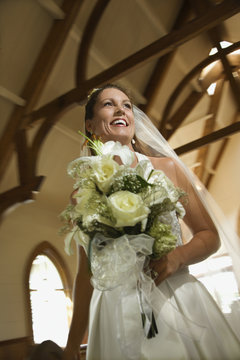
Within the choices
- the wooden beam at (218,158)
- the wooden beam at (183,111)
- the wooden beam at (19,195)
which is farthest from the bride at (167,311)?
the wooden beam at (218,158)

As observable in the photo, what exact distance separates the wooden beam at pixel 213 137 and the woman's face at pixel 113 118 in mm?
6501

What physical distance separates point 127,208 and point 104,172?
15 cm

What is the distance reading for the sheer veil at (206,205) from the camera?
1584mm

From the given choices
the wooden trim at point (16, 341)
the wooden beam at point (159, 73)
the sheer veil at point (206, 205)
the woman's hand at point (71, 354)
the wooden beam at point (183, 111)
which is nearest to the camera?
the woman's hand at point (71, 354)

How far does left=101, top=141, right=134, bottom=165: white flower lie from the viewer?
4.09 ft

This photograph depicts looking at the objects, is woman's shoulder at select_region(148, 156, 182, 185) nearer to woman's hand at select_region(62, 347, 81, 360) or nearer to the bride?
the bride

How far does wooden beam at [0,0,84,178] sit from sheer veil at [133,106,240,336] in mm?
4593

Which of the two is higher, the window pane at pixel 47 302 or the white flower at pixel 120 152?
the window pane at pixel 47 302

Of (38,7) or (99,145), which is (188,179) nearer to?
(99,145)

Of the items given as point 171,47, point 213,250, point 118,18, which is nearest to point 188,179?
point 213,250

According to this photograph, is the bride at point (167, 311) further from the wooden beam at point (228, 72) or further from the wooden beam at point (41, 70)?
the wooden beam at point (228, 72)

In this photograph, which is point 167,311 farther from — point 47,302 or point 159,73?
point 159,73

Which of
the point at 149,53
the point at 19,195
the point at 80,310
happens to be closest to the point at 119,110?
the point at 80,310

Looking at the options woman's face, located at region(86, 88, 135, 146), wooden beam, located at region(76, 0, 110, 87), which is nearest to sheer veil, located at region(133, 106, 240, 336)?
woman's face, located at region(86, 88, 135, 146)
